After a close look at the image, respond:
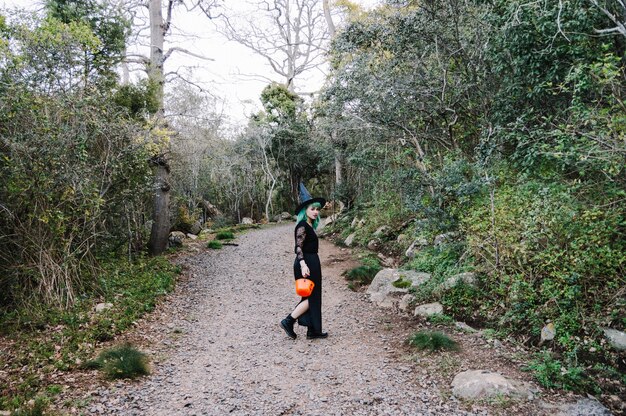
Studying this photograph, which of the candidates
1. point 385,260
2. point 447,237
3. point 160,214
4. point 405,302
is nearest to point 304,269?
point 405,302

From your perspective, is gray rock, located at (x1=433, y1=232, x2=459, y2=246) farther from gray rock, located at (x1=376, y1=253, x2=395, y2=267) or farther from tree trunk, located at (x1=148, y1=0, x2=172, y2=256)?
tree trunk, located at (x1=148, y1=0, x2=172, y2=256)

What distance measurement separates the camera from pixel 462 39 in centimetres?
784

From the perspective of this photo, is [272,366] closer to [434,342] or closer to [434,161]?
[434,342]

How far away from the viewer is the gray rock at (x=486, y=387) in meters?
3.62

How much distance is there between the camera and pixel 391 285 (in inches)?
276

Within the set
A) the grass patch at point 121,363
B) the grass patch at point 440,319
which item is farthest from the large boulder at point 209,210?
the grass patch at point 440,319

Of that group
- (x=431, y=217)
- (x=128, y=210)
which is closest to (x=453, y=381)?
(x=431, y=217)

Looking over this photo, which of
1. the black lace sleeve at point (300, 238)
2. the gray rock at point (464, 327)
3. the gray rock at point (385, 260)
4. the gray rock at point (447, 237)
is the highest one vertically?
the black lace sleeve at point (300, 238)

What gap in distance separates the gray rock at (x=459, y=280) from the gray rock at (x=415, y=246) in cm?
221

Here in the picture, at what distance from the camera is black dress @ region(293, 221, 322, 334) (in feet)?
16.7

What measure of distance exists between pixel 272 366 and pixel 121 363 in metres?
1.72

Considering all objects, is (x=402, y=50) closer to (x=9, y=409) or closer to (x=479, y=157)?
(x=479, y=157)

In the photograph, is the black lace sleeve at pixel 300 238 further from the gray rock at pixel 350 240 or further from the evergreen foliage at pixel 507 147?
the gray rock at pixel 350 240

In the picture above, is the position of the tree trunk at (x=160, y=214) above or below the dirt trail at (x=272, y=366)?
above
